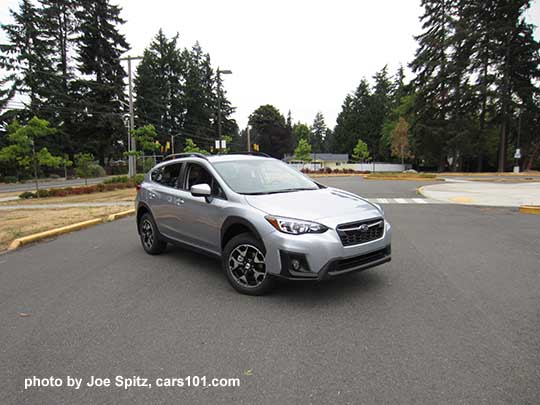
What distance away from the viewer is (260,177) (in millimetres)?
5109

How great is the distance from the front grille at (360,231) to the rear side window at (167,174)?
3066 millimetres

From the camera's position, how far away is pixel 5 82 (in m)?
40.4

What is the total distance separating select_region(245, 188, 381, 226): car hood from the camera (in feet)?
12.8

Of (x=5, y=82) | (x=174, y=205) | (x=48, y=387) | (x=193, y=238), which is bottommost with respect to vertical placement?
(x=48, y=387)

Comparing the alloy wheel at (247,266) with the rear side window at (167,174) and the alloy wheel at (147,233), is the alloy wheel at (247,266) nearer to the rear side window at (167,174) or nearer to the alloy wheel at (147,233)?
the rear side window at (167,174)

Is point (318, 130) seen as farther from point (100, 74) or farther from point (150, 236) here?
point (150, 236)

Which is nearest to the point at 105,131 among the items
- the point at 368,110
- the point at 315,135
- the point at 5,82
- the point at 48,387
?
the point at 5,82

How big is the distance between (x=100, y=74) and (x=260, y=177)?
47761mm

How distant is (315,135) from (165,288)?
414 feet

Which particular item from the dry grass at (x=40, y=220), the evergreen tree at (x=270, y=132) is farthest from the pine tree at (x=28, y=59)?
the evergreen tree at (x=270, y=132)

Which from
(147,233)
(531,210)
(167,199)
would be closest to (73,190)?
(147,233)

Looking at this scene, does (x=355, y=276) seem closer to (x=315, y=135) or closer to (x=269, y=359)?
(x=269, y=359)

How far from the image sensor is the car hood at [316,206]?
3.90 metres

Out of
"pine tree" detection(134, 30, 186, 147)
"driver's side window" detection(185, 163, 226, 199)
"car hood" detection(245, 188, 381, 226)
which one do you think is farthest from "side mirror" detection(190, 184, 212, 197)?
"pine tree" detection(134, 30, 186, 147)
